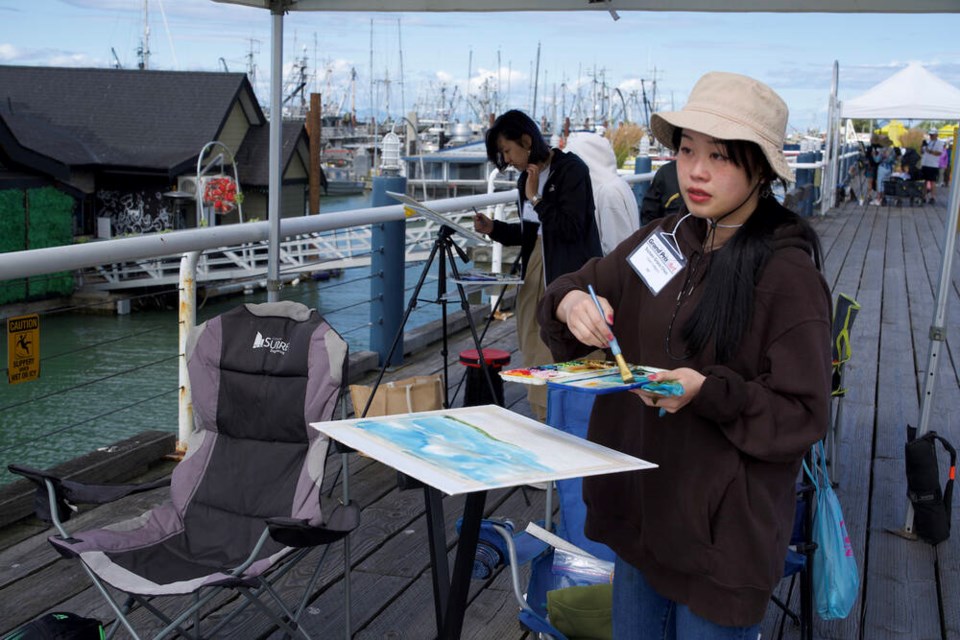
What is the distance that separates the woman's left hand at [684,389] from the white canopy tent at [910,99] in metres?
14.7

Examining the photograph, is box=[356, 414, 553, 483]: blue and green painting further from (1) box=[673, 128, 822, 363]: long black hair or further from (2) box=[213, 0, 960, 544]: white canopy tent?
(2) box=[213, 0, 960, 544]: white canopy tent

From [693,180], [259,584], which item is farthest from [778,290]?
[259,584]

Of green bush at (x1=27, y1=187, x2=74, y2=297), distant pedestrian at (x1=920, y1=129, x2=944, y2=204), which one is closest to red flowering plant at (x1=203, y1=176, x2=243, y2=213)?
green bush at (x1=27, y1=187, x2=74, y2=297)

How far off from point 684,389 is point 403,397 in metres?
2.63

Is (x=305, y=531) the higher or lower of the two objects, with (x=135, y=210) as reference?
higher

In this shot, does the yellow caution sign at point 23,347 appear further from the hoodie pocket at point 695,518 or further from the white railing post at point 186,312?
the hoodie pocket at point 695,518

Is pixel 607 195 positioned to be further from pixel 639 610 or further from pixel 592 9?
pixel 639 610

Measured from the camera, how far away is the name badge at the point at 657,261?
5.44ft

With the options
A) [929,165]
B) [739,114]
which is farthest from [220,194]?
[739,114]

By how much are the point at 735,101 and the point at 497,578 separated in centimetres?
195

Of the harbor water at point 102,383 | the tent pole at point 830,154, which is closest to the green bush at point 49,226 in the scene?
the harbor water at point 102,383

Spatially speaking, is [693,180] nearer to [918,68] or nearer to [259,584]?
[259,584]

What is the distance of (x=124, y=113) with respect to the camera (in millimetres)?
34062

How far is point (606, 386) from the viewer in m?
1.45
